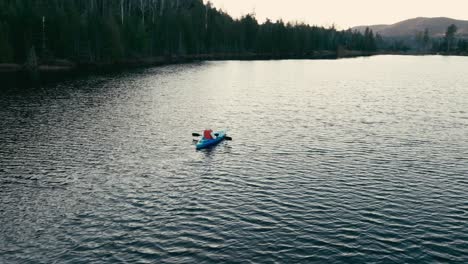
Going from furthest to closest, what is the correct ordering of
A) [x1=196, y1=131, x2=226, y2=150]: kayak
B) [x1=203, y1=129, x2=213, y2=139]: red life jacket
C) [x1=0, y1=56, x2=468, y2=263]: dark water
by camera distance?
1. [x1=203, y1=129, x2=213, y2=139]: red life jacket
2. [x1=196, y1=131, x2=226, y2=150]: kayak
3. [x1=0, y1=56, x2=468, y2=263]: dark water

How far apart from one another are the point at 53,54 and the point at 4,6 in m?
28.2

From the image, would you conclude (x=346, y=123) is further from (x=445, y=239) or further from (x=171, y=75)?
(x=171, y=75)

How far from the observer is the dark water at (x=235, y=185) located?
102 ft

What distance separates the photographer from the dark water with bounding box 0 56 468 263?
31.0 meters

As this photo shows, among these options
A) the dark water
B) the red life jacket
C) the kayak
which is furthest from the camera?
the red life jacket

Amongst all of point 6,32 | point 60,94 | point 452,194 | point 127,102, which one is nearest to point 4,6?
point 6,32

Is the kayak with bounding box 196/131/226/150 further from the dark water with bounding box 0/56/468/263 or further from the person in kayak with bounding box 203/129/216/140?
the dark water with bounding box 0/56/468/263

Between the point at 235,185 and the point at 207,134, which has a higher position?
the point at 207,134

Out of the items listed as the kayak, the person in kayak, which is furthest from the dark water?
the person in kayak

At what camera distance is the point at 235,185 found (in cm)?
4409

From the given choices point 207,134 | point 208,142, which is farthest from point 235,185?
point 207,134

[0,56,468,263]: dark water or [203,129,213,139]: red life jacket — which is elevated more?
[203,129,213,139]: red life jacket

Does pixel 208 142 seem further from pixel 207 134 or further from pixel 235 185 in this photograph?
pixel 235 185

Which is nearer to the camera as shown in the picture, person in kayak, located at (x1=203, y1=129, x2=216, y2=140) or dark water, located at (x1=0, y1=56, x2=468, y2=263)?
dark water, located at (x1=0, y1=56, x2=468, y2=263)
